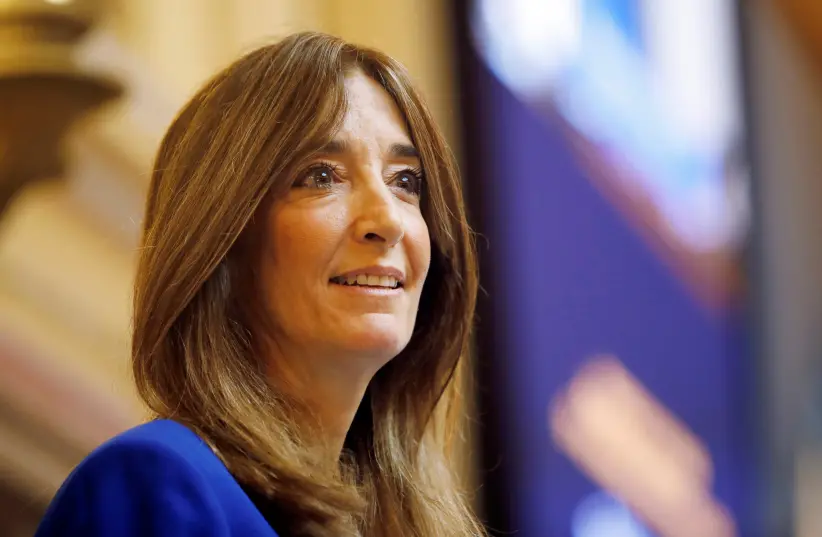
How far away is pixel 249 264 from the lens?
98cm

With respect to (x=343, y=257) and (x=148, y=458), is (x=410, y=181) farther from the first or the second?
(x=148, y=458)

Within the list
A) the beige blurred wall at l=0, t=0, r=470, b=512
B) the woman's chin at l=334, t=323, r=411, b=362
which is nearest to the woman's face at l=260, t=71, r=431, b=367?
the woman's chin at l=334, t=323, r=411, b=362

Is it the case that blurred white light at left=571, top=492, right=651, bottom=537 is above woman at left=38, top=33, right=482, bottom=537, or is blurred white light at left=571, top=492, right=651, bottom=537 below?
below

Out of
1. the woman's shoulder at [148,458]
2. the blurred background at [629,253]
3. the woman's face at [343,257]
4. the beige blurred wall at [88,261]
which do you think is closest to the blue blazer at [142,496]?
the woman's shoulder at [148,458]

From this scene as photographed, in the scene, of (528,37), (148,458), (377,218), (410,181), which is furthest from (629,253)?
(148,458)

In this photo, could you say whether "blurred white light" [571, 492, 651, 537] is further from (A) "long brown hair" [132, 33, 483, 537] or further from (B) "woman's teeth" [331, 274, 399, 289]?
(B) "woman's teeth" [331, 274, 399, 289]

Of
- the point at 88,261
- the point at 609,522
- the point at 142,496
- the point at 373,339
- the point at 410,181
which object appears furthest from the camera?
the point at 609,522

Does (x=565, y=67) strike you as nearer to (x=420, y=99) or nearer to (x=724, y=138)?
(x=724, y=138)

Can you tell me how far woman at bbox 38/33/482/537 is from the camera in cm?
88

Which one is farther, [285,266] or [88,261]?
[88,261]

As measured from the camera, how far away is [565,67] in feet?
6.54

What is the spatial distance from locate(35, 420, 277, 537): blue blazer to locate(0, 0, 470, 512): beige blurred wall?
59 centimetres

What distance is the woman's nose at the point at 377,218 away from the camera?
0.94m

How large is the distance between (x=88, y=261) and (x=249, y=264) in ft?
1.79
